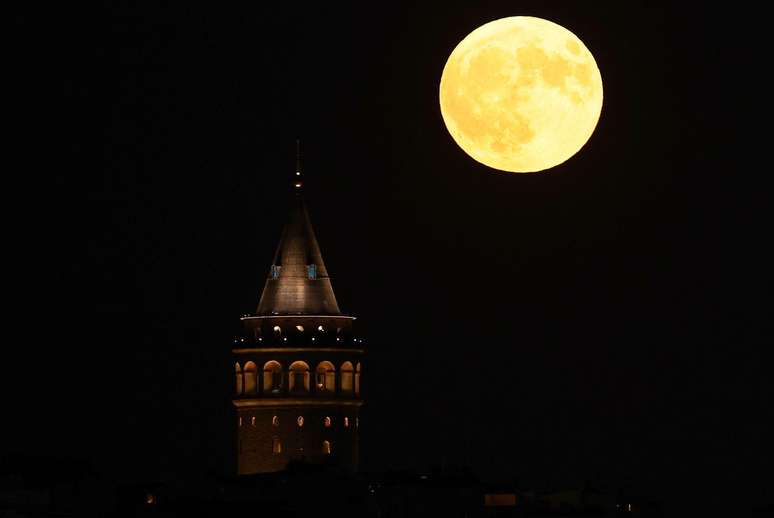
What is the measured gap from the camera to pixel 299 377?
11500 cm

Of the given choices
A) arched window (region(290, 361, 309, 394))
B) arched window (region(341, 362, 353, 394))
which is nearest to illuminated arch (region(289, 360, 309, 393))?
arched window (region(290, 361, 309, 394))

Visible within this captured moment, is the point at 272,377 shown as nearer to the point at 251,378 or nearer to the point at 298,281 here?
the point at 251,378

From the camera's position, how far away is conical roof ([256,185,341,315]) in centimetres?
11450

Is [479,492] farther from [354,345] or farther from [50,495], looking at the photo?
[50,495]

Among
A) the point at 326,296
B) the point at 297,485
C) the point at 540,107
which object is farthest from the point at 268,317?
the point at 540,107

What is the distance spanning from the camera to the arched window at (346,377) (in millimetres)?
115125

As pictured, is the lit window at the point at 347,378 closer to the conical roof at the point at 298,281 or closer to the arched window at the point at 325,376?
the arched window at the point at 325,376

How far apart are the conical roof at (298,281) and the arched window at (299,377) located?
5.13ft

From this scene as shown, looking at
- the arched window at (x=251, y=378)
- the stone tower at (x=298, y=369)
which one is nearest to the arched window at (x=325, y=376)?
the stone tower at (x=298, y=369)

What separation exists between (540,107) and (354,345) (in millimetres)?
31190

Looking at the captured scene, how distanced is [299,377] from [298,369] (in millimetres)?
266

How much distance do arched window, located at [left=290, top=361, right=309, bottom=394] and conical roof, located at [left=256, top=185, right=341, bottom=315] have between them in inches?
61.5

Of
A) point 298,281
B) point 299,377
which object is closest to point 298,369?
point 299,377

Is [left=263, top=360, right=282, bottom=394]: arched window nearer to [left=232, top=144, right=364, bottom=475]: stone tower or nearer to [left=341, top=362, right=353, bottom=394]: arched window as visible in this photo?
[left=232, top=144, right=364, bottom=475]: stone tower
